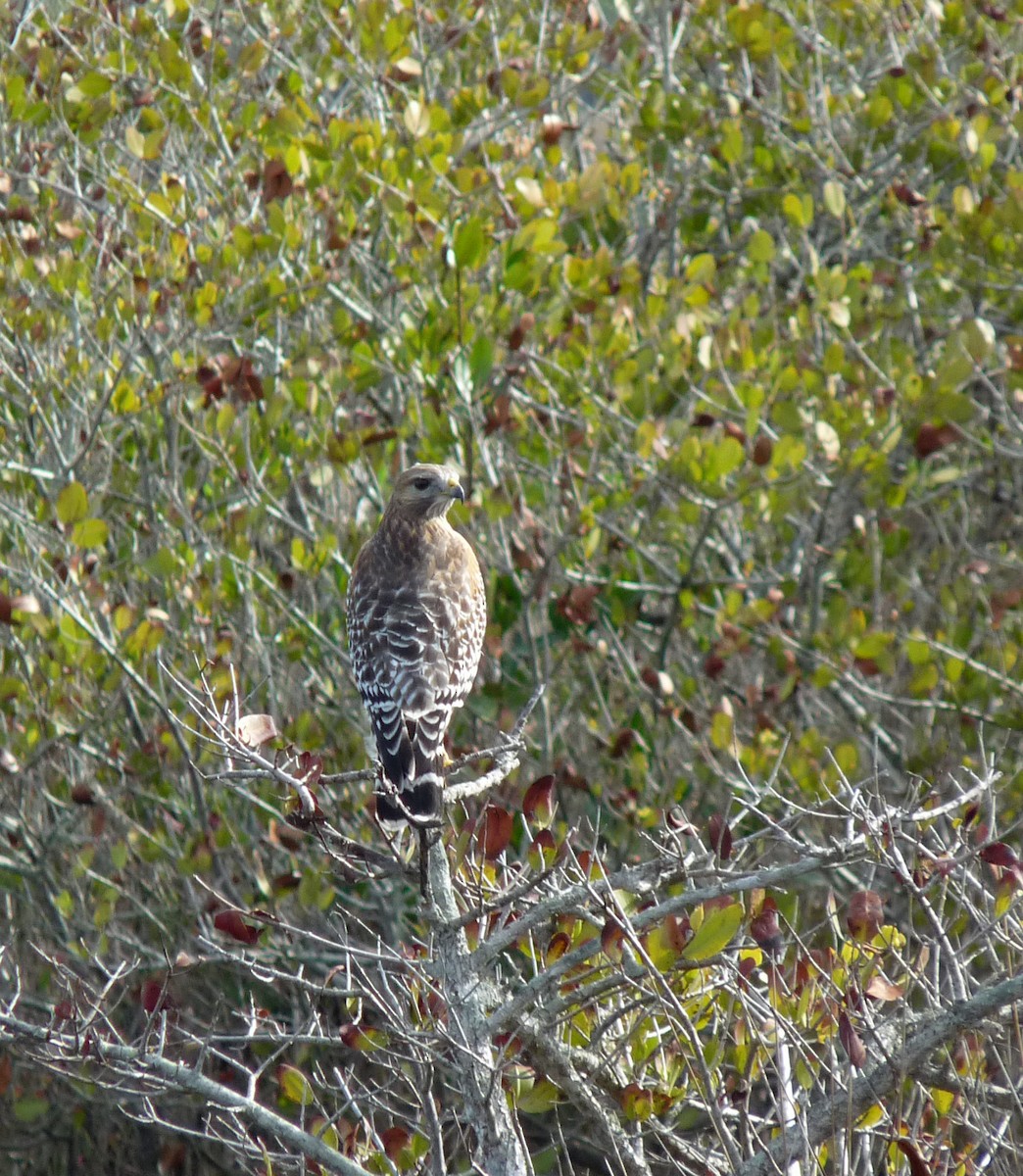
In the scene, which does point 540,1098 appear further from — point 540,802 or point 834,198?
point 834,198

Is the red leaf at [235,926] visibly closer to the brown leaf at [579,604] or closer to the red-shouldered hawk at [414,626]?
the red-shouldered hawk at [414,626]

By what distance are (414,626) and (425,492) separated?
2.17ft

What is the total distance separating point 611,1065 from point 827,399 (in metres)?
3.35

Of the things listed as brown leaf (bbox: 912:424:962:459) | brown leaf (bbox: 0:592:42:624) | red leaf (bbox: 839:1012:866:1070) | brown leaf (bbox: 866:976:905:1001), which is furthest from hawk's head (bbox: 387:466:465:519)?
red leaf (bbox: 839:1012:866:1070)

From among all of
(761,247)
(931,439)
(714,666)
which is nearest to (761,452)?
(931,439)

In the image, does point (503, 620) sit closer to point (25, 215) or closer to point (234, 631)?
point (234, 631)

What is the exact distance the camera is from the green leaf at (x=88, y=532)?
527 cm

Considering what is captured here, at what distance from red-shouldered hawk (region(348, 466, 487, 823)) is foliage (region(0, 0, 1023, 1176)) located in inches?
13.5

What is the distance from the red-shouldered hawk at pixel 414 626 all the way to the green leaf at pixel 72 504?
0.96 m

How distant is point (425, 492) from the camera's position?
18.5ft

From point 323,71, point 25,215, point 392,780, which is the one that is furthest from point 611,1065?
point 323,71

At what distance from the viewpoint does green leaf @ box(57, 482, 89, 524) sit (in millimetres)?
5238

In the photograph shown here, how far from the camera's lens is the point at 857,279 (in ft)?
21.5

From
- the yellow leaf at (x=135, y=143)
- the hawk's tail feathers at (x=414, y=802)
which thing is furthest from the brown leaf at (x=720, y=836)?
the yellow leaf at (x=135, y=143)
